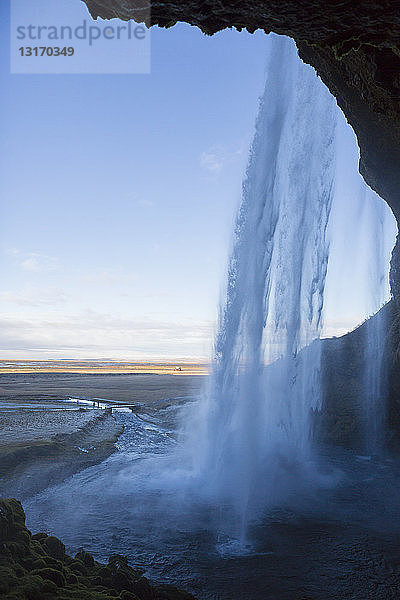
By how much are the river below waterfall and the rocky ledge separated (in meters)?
0.98

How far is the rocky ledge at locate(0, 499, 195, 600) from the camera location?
4266 mm

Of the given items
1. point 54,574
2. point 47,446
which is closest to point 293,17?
point 54,574

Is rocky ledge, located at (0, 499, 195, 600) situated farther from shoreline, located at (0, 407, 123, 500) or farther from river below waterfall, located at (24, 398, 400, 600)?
shoreline, located at (0, 407, 123, 500)

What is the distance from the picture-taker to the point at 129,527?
8.19 m

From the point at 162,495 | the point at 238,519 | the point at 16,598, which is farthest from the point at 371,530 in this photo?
the point at 16,598

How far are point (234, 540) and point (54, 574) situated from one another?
13.3 ft

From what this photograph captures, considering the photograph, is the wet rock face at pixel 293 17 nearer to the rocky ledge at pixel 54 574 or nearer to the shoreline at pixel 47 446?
the rocky ledge at pixel 54 574

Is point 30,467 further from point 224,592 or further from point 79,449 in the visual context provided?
point 224,592

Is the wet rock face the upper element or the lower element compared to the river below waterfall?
upper

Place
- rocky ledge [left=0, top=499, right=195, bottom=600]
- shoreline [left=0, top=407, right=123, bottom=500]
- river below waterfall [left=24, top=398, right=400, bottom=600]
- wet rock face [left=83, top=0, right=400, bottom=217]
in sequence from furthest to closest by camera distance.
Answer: shoreline [left=0, top=407, right=123, bottom=500], river below waterfall [left=24, top=398, right=400, bottom=600], rocky ledge [left=0, top=499, right=195, bottom=600], wet rock face [left=83, top=0, right=400, bottom=217]

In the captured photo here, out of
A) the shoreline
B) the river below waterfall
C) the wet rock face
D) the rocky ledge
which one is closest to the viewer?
the wet rock face

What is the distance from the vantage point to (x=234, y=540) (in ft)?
25.0

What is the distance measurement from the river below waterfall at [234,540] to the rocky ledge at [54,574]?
98cm

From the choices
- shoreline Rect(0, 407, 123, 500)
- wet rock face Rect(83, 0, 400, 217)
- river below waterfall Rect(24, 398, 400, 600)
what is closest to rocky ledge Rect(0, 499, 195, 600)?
river below waterfall Rect(24, 398, 400, 600)
